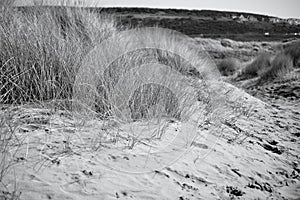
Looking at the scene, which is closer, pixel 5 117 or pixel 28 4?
pixel 5 117

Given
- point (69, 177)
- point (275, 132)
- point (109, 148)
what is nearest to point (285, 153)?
point (275, 132)

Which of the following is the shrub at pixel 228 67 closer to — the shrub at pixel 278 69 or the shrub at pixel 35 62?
the shrub at pixel 278 69

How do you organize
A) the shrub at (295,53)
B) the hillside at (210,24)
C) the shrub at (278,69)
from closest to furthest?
the shrub at (278,69)
the shrub at (295,53)
the hillside at (210,24)

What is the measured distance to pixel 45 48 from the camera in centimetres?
294

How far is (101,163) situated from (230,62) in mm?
10152

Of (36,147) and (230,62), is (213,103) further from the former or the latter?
(230,62)

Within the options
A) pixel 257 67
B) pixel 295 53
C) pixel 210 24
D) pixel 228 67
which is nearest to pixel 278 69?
pixel 257 67

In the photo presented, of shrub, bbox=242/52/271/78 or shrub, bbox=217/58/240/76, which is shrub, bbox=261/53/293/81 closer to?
shrub, bbox=242/52/271/78

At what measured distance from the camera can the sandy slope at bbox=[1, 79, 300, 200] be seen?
1678mm

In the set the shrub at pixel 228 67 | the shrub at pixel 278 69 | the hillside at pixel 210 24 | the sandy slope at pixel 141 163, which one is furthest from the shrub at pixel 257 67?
the hillside at pixel 210 24

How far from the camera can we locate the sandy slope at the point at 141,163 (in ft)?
5.50

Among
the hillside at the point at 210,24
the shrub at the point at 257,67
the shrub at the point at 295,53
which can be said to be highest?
the hillside at the point at 210,24

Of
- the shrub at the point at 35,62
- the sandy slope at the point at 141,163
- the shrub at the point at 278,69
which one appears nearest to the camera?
the sandy slope at the point at 141,163

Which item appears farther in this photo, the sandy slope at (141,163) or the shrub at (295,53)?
the shrub at (295,53)
